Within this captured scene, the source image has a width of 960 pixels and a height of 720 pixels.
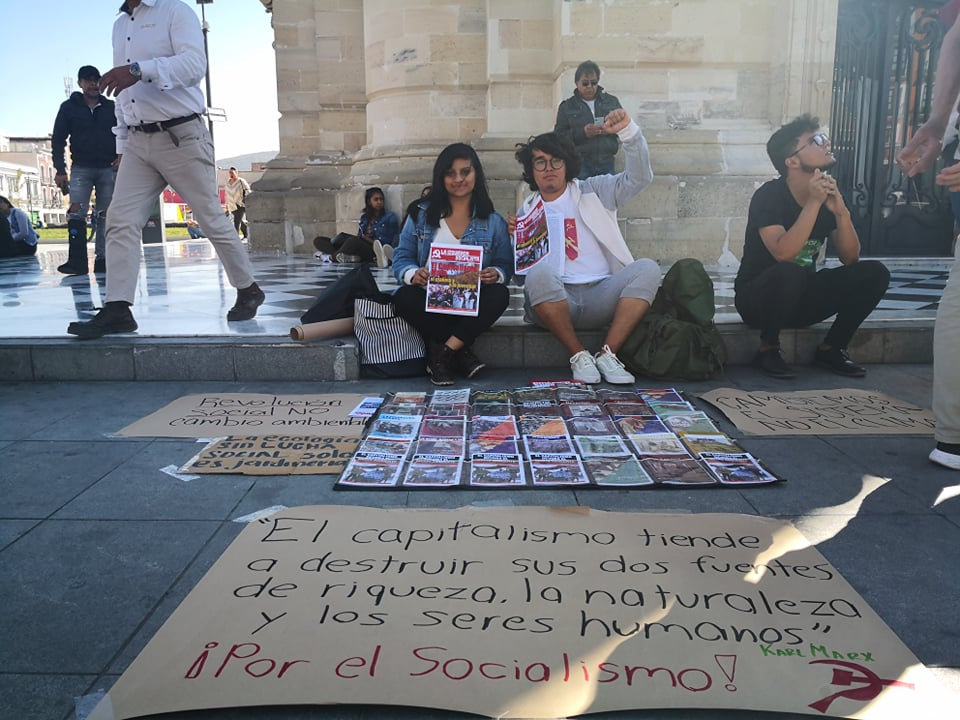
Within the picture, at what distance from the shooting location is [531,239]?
4141 millimetres

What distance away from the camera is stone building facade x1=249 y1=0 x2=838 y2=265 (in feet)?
25.2

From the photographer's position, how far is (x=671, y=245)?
26.0 feet

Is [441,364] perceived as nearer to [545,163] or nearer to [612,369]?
[612,369]

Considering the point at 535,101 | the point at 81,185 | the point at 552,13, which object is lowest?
the point at 81,185

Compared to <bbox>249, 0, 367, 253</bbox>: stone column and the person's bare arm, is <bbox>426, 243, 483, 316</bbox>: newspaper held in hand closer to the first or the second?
the person's bare arm

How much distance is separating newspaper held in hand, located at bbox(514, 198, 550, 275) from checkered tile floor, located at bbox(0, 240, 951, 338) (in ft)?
1.56

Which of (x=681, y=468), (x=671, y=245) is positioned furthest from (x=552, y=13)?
(x=681, y=468)

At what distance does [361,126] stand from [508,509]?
10565mm

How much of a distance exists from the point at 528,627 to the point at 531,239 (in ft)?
9.13

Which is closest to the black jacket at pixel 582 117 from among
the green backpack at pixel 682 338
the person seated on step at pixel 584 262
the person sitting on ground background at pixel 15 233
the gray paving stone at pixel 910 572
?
the person seated on step at pixel 584 262

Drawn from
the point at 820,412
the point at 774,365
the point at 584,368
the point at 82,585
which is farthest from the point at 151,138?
the point at 820,412

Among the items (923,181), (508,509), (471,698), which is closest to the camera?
(471,698)

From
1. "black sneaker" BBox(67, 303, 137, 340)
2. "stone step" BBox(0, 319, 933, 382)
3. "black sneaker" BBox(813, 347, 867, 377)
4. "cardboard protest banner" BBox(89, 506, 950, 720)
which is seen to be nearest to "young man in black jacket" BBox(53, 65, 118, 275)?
"black sneaker" BBox(67, 303, 137, 340)

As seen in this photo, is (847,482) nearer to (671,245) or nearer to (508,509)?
(508,509)
